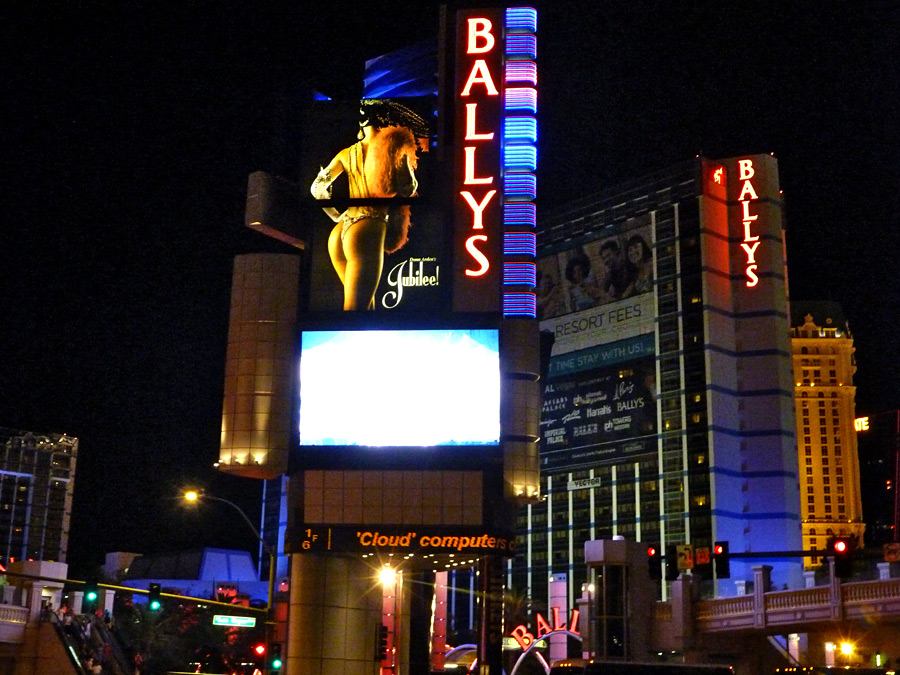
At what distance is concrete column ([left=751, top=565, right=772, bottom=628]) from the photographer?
48.5m

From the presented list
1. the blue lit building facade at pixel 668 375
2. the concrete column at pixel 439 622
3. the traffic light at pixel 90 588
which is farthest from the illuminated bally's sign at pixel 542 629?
the blue lit building facade at pixel 668 375

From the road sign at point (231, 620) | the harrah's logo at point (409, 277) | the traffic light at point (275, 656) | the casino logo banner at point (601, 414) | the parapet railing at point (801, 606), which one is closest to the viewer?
the road sign at point (231, 620)

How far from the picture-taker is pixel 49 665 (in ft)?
142

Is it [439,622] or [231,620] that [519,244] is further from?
[439,622]

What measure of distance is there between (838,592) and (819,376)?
511ft

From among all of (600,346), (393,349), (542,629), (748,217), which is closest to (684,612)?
(393,349)

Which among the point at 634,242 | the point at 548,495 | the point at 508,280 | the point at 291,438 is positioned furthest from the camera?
the point at 548,495

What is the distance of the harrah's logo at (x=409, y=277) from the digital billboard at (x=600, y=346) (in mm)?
100263

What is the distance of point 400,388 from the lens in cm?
4269

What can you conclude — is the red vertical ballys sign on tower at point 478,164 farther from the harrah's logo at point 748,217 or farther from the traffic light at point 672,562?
the harrah's logo at point 748,217

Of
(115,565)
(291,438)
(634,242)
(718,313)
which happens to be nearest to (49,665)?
(291,438)

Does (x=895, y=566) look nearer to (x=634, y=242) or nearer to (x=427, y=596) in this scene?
(x=427, y=596)

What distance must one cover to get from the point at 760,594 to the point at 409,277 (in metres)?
20.0

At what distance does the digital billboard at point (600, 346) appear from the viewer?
144 m
